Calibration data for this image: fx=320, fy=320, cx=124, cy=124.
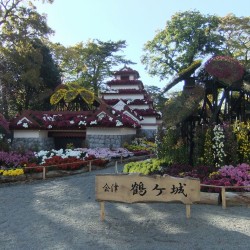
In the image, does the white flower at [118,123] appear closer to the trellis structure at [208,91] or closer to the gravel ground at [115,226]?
the trellis structure at [208,91]

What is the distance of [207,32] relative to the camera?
3875 centimetres

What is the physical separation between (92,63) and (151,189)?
37.4m

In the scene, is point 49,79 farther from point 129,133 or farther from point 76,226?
point 76,226

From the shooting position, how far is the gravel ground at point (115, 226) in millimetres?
5711

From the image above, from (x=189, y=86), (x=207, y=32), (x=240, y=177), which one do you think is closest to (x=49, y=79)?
(x=207, y=32)

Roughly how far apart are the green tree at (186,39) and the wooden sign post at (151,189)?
33.7 metres

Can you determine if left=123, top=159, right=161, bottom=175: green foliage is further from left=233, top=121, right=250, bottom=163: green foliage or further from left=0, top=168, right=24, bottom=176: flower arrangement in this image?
left=0, top=168, right=24, bottom=176: flower arrangement

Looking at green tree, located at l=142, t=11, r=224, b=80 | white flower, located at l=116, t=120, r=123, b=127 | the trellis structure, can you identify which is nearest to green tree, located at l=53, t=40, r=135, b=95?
green tree, located at l=142, t=11, r=224, b=80

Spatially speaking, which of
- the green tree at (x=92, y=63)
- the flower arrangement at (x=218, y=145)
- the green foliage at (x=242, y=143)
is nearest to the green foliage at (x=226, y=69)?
the green foliage at (x=242, y=143)

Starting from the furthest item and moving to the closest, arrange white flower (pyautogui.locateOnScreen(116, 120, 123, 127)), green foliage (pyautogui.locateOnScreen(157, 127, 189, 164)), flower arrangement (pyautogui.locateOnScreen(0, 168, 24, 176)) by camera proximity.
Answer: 1. white flower (pyautogui.locateOnScreen(116, 120, 123, 127))
2. green foliage (pyautogui.locateOnScreen(157, 127, 189, 164))
3. flower arrangement (pyautogui.locateOnScreen(0, 168, 24, 176))

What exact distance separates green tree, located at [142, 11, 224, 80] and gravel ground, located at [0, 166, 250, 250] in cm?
3270

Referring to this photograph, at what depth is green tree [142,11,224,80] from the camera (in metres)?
38.5

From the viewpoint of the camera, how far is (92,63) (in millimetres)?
42812

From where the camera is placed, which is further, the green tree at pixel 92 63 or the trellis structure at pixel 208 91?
the green tree at pixel 92 63
